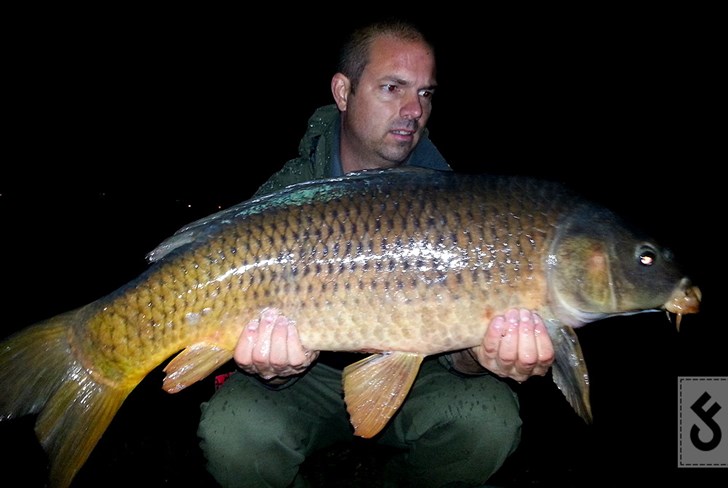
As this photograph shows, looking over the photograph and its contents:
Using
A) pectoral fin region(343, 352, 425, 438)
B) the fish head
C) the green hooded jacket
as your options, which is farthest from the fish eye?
the green hooded jacket

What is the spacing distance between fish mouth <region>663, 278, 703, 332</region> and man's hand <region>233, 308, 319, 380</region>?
123cm

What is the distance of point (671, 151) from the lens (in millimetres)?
20531

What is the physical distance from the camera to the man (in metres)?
1.78

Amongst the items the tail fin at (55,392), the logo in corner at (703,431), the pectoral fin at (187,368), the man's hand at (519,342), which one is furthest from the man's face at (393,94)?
the logo in corner at (703,431)

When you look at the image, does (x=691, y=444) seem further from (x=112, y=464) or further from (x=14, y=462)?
(x=14, y=462)

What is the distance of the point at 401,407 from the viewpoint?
7.52ft

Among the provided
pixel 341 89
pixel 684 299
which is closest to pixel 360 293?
pixel 684 299

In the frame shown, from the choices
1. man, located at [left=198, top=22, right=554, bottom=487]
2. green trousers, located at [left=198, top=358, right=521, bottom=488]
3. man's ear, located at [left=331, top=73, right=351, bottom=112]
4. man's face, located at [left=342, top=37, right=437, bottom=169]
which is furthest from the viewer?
man's ear, located at [left=331, top=73, right=351, bottom=112]

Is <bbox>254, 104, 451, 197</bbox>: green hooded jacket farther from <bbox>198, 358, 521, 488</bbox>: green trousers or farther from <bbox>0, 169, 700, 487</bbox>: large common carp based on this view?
<bbox>198, 358, 521, 488</bbox>: green trousers

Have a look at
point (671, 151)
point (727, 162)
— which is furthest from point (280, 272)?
point (671, 151)

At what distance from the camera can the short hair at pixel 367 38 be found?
2451 mm

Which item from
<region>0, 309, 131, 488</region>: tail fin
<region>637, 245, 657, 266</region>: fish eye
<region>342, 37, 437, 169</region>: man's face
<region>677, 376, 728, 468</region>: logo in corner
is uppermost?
<region>342, 37, 437, 169</region>: man's face

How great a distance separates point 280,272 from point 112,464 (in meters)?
1.81

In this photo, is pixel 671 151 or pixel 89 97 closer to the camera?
pixel 671 151
